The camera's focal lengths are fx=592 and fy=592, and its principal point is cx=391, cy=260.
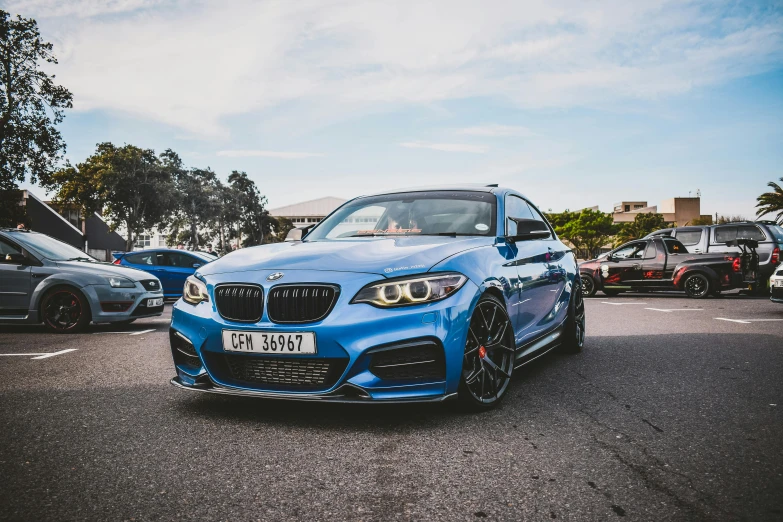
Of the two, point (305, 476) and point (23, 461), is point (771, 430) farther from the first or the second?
point (23, 461)

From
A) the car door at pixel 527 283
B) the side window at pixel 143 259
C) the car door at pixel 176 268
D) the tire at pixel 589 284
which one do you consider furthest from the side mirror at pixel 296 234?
the tire at pixel 589 284

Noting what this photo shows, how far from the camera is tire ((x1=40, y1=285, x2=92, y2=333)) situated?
321 inches

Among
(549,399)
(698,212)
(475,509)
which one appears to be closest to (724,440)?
(549,399)

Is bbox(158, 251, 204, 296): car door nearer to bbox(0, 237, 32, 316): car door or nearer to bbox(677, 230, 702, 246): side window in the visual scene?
bbox(0, 237, 32, 316): car door

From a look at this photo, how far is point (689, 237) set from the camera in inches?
631

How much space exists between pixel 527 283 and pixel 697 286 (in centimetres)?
1195

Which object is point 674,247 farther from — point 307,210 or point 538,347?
→ point 307,210

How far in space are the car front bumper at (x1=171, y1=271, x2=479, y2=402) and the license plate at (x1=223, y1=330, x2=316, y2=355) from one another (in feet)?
0.09

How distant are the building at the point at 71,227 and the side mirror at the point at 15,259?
132 feet

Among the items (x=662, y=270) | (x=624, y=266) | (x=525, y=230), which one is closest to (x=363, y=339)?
(x=525, y=230)

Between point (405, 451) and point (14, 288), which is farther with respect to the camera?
point (14, 288)

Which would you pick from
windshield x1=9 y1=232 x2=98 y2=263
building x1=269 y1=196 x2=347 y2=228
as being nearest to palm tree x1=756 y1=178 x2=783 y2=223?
windshield x1=9 y1=232 x2=98 y2=263

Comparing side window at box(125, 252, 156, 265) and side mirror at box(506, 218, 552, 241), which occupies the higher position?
side mirror at box(506, 218, 552, 241)

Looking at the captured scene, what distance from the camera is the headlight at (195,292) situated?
12.0ft
